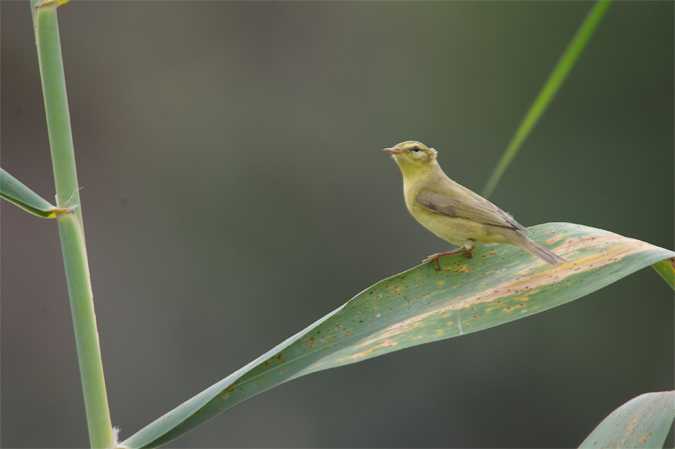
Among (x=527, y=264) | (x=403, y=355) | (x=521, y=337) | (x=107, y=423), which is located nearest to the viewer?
(x=107, y=423)

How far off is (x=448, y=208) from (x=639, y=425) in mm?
1316

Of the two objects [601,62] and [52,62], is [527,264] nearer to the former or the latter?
[52,62]

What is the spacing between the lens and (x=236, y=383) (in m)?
1.13

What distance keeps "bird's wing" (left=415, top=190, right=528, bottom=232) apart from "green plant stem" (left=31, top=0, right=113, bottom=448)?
4.45ft

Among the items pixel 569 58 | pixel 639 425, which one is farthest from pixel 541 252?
pixel 569 58

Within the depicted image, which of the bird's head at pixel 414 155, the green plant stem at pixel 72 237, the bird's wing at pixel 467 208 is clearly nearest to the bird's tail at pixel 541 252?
the bird's wing at pixel 467 208

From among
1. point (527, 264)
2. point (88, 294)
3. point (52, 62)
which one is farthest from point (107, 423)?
point (527, 264)

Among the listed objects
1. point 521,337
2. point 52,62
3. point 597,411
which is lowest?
point 597,411

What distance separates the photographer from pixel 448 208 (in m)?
2.36

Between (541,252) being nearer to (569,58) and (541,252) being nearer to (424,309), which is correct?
(424,309)

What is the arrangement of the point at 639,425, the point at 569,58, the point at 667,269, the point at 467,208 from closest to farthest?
the point at 569,58
the point at 639,425
the point at 667,269
the point at 467,208

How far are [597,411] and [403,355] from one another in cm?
Answer: 236

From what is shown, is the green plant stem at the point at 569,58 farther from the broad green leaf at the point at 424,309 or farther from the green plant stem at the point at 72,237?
the green plant stem at the point at 72,237

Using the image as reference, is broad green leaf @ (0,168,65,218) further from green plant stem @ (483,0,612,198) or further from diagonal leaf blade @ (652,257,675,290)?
diagonal leaf blade @ (652,257,675,290)
